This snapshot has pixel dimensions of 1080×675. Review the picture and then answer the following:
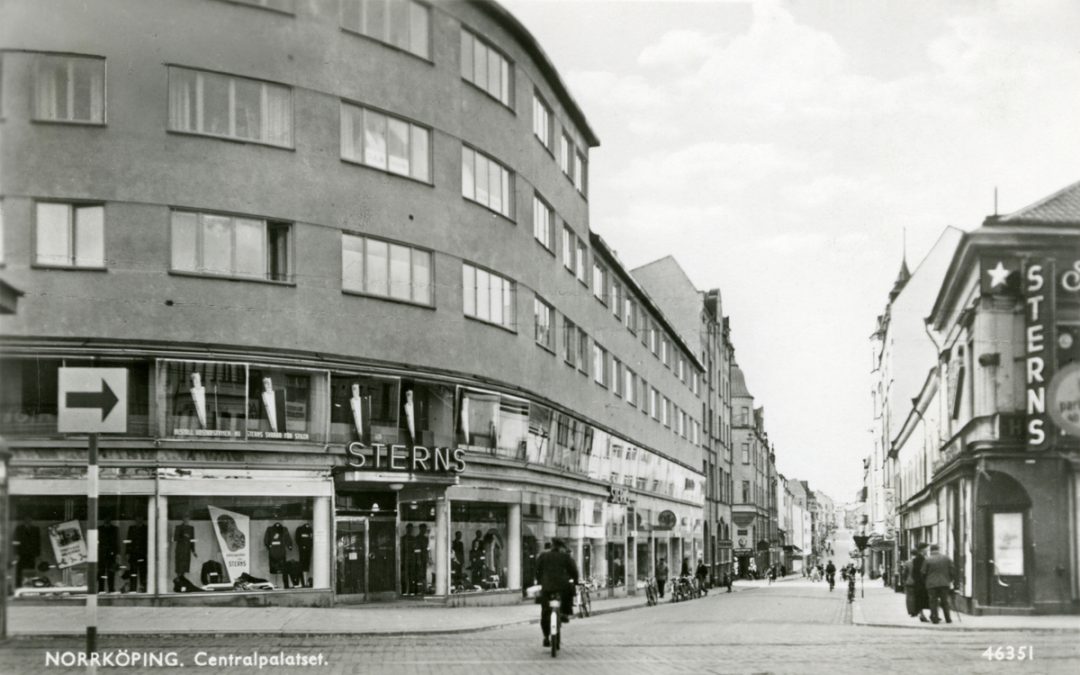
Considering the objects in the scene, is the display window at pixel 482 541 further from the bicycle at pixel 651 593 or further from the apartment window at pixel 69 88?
the apartment window at pixel 69 88

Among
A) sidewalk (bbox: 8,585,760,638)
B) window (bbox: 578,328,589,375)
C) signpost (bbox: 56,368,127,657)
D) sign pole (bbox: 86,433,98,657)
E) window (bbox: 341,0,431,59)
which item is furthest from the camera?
window (bbox: 578,328,589,375)

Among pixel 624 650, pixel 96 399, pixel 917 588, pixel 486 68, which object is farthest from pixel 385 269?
pixel 96 399

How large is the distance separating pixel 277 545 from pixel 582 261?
2004cm

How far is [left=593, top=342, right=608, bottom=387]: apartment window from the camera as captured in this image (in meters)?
45.9

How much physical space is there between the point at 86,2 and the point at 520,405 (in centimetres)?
1590

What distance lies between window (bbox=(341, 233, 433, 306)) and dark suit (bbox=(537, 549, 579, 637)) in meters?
11.1

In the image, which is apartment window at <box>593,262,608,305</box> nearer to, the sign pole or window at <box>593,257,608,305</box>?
window at <box>593,257,608,305</box>

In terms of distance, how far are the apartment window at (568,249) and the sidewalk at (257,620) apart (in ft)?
51.6

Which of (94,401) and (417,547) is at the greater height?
(94,401)

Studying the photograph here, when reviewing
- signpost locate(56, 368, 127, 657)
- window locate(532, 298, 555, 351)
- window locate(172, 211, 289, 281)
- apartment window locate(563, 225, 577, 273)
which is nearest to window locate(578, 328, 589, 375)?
apartment window locate(563, 225, 577, 273)

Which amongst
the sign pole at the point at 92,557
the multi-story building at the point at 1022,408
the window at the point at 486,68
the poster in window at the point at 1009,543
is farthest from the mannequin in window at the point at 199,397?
the poster in window at the point at 1009,543

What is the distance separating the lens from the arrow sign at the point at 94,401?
12008 mm

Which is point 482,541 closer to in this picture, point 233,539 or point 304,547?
point 304,547

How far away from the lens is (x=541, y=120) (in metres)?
37.8
